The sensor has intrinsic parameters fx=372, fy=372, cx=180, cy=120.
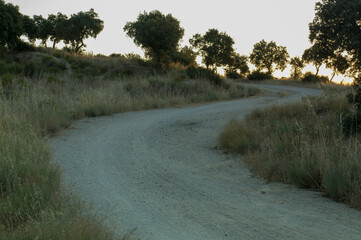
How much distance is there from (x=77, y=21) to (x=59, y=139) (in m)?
51.9

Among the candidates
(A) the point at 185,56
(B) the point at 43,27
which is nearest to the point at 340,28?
(A) the point at 185,56

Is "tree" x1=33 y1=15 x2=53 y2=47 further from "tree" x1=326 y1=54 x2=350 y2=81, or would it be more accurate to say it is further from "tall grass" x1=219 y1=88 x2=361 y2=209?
"tall grass" x1=219 y1=88 x2=361 y2=209

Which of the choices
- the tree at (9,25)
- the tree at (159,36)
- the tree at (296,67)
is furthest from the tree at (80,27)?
the tree at (296,67)

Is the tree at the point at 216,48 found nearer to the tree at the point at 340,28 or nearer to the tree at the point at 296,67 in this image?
the tree at the point at 296,67

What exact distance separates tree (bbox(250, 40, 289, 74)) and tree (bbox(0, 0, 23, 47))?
39.5 metres

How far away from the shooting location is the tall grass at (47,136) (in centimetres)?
381

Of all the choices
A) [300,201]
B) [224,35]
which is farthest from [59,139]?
[224,35]

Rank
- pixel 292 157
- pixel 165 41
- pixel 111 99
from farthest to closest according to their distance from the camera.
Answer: pixel 165 41 → pixel 111 99 → pixel 292 157

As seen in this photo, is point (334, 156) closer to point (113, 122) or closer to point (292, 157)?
point (292, 157)

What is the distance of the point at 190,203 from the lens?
5.55 meters

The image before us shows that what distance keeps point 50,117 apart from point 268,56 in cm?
5836

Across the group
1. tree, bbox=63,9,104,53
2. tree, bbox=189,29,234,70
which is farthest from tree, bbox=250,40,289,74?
tree, bbox=63,9,104,53

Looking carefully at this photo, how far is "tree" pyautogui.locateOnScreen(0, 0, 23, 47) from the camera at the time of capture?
37.9 m

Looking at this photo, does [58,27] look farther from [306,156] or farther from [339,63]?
[306,156]
